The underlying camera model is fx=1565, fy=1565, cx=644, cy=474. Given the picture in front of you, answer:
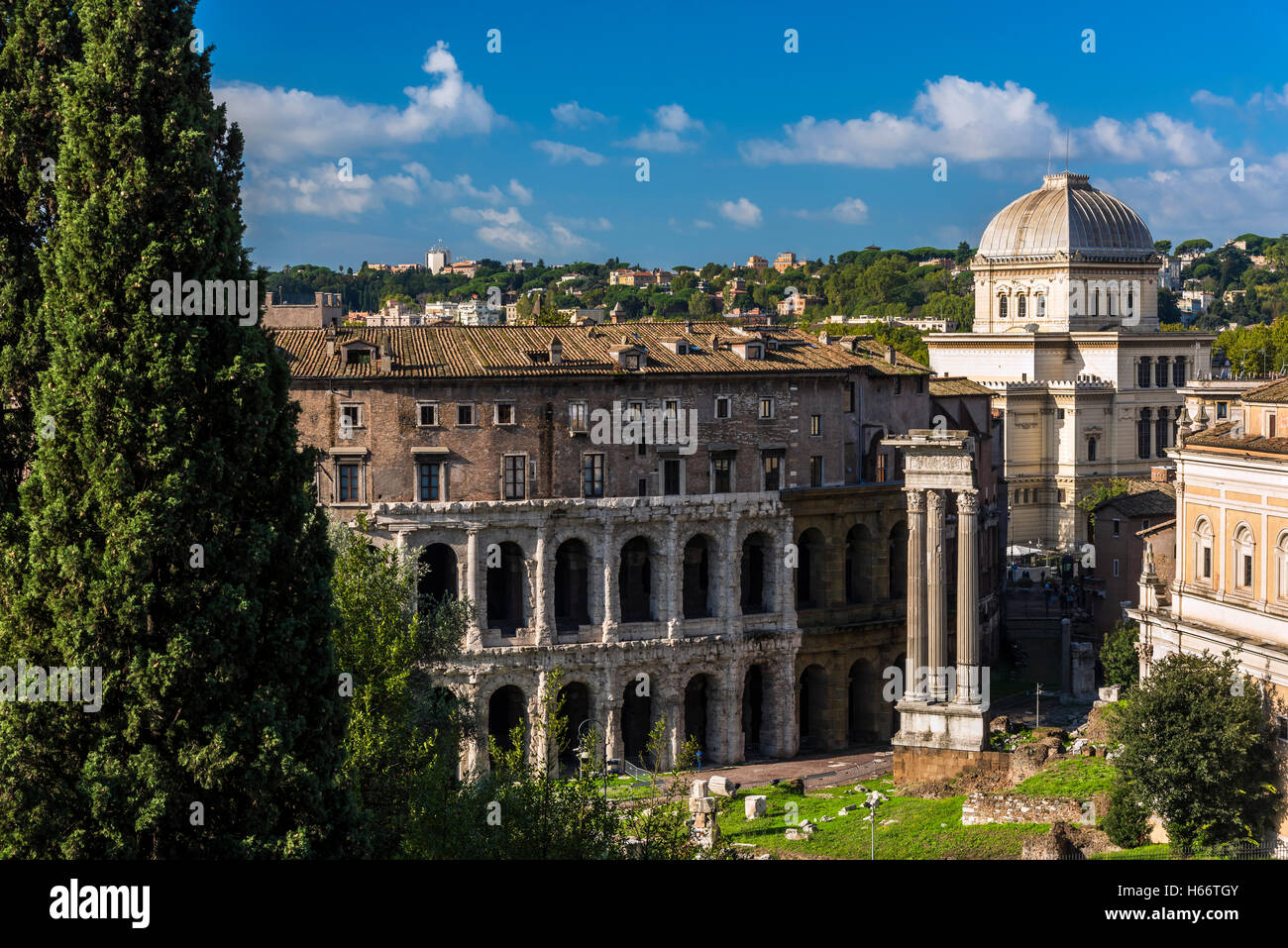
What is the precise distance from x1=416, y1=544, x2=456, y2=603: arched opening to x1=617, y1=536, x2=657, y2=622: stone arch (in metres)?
7.02

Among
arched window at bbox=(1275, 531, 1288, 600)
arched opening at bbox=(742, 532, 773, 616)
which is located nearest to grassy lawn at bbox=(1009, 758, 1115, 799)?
arched window at bbox=(1275, 531, 1288, 600)

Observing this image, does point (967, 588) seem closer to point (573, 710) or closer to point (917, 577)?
point (917, 577)

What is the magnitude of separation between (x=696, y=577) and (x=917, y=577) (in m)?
12.0

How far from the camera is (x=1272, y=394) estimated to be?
4541cm

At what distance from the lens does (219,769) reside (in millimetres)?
21453

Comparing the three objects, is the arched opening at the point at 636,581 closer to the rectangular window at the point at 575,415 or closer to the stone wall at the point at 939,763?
the rectangular window at the point at 575,415

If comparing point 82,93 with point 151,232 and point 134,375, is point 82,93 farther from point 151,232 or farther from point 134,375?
point 134,375

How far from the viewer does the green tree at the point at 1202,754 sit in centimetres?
4047

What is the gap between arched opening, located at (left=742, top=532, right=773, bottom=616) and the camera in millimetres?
64875

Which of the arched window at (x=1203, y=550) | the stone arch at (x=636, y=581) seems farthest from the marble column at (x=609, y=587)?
the arched window at (x=1203, y=550)

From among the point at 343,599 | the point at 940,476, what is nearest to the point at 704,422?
the point at 940,476

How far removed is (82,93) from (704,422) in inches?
1675

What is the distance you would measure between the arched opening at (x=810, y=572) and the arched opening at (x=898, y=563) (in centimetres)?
388

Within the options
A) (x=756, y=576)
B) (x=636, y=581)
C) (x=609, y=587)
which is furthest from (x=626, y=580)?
(x=756, y=576)
